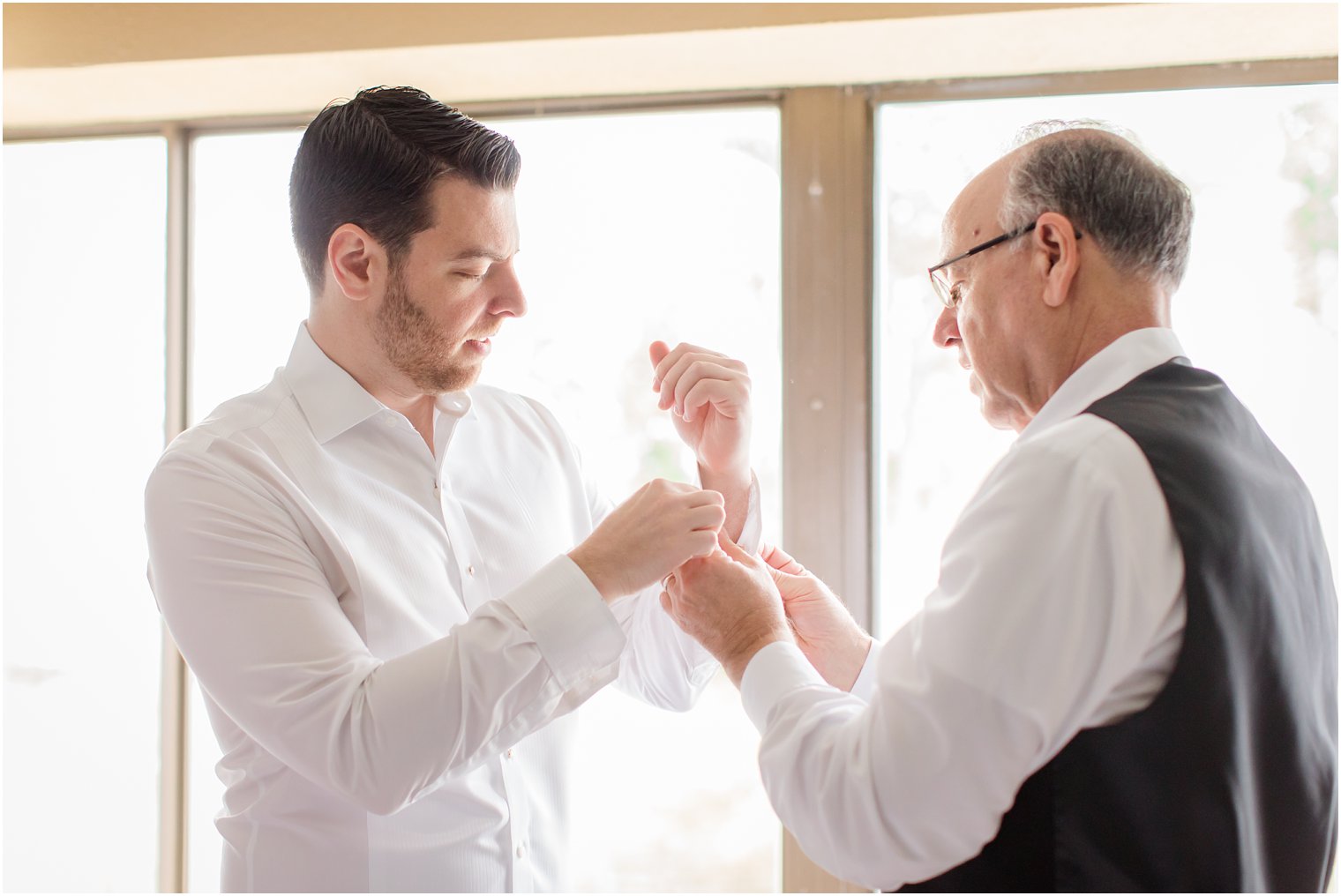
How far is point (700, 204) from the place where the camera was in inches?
94.0

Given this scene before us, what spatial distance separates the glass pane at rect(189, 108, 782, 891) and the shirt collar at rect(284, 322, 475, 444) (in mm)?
952

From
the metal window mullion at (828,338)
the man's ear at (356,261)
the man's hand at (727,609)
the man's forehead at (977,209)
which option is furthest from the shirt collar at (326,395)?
the metal window mullion at (828,338)

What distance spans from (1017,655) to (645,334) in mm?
1590

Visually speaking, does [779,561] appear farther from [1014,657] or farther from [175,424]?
[175,424]

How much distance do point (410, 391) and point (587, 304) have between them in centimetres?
94

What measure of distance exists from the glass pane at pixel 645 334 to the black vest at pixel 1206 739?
135 centimetres

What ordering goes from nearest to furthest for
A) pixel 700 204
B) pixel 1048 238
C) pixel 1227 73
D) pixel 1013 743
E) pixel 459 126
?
pixel 1013 743 < pixel 1048 238 < pixel 459 126 < pixel 1227 73 < pixel 700 204

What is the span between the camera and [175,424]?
2.55 m

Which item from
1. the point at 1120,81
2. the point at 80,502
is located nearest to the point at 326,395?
the point at 80,502

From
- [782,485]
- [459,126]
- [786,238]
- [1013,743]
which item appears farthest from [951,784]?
[786,238]

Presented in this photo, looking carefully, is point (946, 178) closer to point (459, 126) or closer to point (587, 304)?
point (587, 304)

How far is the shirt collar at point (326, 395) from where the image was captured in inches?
57.5

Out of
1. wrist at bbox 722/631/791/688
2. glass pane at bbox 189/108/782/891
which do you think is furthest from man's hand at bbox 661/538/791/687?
glass pane at bbox 189/108/782/891


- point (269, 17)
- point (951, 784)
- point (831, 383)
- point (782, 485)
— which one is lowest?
point (951, 784)
